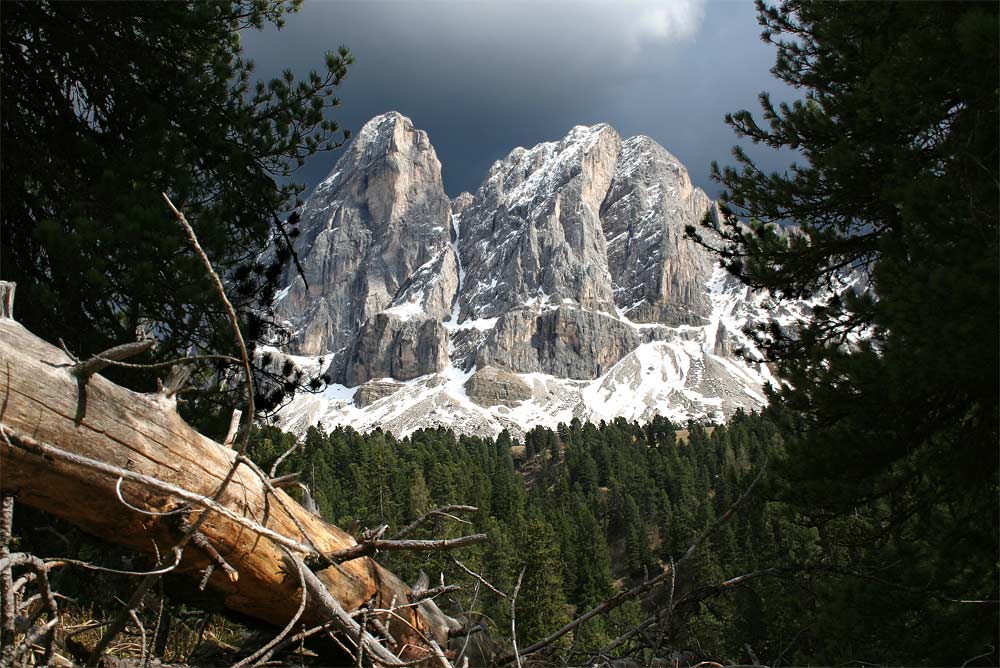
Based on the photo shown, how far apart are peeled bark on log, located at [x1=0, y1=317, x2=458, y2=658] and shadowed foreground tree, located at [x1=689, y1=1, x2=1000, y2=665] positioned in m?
3.29

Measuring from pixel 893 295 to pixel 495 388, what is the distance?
610 feet

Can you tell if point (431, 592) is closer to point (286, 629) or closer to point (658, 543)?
point (286, 629)

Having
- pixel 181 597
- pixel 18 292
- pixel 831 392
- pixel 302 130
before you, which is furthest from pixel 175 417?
pixel 831 392

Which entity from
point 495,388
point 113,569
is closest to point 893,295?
point 113,569

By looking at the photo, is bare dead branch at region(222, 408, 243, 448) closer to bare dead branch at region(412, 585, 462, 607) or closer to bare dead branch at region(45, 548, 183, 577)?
bare dead branch at region(45, 548, 183, 577)

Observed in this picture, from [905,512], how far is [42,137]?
27.3 ft

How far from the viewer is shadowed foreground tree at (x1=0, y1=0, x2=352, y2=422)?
191 inches

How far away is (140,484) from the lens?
2875 millimetres

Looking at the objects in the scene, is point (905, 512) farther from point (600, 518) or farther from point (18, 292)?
point (600, 518)

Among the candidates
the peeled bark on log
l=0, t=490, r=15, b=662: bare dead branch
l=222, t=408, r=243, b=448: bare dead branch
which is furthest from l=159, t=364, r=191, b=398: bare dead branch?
l=0, t=490, r=15, b=662: bare dead branch

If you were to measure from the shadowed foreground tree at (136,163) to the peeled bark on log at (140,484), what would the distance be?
7.10ft

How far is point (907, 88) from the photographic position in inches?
203

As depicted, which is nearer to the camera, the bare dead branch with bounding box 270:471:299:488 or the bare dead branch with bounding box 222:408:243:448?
the bare dead branch with bounding box 270:471:299:488

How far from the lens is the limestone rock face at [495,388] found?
618 ft
